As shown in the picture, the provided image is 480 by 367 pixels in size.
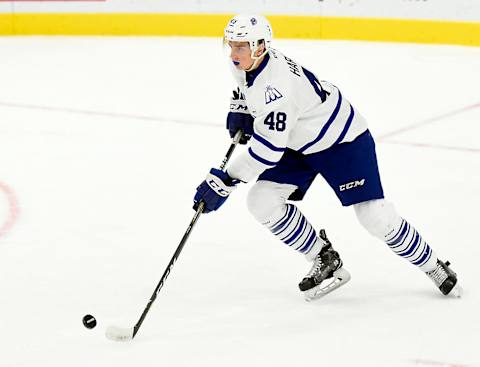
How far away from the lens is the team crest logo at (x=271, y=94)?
2.89 meters

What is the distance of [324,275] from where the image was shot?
3.25 metres

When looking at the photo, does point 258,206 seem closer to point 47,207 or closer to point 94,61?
point 47,207

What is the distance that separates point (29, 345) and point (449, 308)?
53.5 inches

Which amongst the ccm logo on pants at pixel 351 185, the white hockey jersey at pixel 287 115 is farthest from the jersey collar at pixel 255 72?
the ccm logo on pants at pixel 351 185

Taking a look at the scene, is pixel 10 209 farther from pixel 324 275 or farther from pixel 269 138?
pixel 269 138

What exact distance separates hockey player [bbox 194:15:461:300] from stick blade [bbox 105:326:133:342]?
18.3 inches

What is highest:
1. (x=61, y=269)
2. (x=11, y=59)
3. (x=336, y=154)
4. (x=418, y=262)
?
(x=336, y=154)

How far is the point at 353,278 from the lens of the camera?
3477mm

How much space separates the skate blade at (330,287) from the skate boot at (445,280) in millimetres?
285

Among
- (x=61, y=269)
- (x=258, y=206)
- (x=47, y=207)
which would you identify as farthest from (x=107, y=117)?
(x=258, y=206)

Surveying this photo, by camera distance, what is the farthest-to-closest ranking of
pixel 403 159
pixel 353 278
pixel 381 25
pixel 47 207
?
1. pixel 381 25
2. pixel 403 159
3. pixel 47 207
4. pixel 353 278

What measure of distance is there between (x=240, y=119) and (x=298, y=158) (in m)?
0.24

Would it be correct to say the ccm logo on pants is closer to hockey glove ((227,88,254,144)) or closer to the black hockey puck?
hockey glove ((227,88,254,144))

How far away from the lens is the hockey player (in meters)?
2.91
